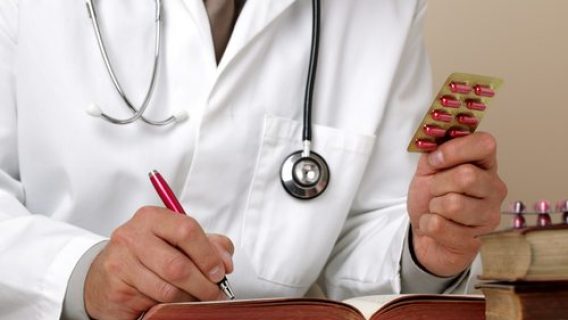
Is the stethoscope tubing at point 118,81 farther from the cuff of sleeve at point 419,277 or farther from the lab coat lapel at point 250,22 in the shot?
the cuff of sleeve at point 419,277

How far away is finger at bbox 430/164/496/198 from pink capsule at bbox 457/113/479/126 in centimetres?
5

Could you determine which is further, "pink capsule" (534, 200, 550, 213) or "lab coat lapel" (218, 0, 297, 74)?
"lab coat lapel" (218, 0, 297, 74)

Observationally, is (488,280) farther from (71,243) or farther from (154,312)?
(71,243)

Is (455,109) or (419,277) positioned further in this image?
(419,277)

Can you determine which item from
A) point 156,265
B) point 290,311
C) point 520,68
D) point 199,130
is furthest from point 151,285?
point 520,68

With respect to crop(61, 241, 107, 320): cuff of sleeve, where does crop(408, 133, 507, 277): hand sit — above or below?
above

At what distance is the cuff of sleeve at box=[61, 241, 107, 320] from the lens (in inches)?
32.7

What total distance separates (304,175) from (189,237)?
12.7 inches

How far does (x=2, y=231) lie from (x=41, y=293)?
0.09 meters

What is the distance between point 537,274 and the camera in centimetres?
56

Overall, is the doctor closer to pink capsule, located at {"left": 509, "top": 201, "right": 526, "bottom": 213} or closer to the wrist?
the wrist

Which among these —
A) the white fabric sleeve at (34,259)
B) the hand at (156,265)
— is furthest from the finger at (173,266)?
the white fabric sleeve at (34,259)

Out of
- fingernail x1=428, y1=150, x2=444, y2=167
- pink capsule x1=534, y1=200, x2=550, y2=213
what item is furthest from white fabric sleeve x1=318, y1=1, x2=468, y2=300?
pink capsule x1=534, y1=200, x2=550, y2=213

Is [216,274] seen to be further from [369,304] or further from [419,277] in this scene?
[419,277]
